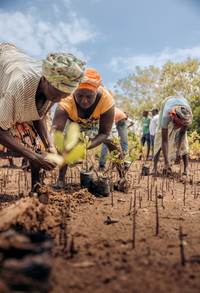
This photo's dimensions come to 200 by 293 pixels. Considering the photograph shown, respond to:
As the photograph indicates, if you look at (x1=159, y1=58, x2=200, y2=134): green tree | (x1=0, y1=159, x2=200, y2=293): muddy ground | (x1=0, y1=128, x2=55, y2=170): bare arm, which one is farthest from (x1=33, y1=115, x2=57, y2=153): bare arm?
(x1=159, y1=58, x2=200, y2=134): green tree

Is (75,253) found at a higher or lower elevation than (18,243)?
lower

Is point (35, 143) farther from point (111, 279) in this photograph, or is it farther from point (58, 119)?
point (111, 279)

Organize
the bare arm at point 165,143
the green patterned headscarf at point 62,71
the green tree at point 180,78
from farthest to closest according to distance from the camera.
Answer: the green tree at point 180,78
the bare arm at point 165,143
the green patterned headscarf at point 62,71

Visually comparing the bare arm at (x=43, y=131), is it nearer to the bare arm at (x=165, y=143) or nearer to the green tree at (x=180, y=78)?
the bare arm at (x=165, y=143)

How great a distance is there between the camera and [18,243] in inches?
32.6

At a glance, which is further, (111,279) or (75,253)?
(75,253)

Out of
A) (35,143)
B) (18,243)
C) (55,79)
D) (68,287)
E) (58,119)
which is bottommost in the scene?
(68,287)

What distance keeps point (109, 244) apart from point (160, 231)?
0.39 meters

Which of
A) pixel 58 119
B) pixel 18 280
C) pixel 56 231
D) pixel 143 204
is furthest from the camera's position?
pixel 58 119

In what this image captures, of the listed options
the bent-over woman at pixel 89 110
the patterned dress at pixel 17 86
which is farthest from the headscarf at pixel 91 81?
the patterned dress at pixel 17 86

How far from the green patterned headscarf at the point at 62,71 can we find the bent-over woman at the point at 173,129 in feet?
7.36

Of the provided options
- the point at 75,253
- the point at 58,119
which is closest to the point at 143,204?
the point at 75,253

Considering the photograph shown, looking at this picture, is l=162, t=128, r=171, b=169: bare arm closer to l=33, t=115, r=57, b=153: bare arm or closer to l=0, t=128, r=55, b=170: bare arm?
l=33, t=115, r=57, b=153: bare arm

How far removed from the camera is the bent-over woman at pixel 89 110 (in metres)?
2.29
